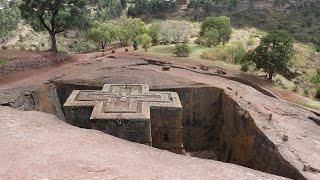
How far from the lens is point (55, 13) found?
2877 cm

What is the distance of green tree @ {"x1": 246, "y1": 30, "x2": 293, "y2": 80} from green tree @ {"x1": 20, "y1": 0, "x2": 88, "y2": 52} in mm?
13894

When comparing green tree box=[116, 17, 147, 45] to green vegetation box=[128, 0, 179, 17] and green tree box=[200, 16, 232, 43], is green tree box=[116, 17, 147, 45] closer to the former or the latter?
green tree box=[200, 16, 232, 43]

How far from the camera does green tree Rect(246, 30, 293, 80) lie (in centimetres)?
2408

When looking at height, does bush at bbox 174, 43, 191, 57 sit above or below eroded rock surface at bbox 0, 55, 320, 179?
above

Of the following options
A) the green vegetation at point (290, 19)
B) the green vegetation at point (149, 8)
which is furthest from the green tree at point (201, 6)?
the green vegetation at point (290, 19)

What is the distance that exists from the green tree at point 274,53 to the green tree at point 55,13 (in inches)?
547

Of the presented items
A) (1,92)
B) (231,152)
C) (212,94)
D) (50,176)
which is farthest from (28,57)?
(50,176)

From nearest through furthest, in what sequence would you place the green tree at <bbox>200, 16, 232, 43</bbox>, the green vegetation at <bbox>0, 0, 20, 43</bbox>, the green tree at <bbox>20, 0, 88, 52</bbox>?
the green tree at <bbox>20, 0, 88, 52</bbox>, the green tree at <bbox>200, 16, 232, 43</bbox>, the green vegetation at <bbox>0, 0, 20, 43</bbox>

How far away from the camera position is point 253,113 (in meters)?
16.3

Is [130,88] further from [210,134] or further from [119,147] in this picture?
[119,147]

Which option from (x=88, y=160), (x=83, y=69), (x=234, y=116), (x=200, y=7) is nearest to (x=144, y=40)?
(x=83, y=69)

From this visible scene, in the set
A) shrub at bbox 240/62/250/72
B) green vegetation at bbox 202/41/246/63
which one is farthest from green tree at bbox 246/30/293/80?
green vegetation at bbox 202/41/246/63

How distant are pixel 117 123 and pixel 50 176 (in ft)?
15.8

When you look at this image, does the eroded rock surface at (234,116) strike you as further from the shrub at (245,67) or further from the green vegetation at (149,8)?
the green vegetation at (149,8)
